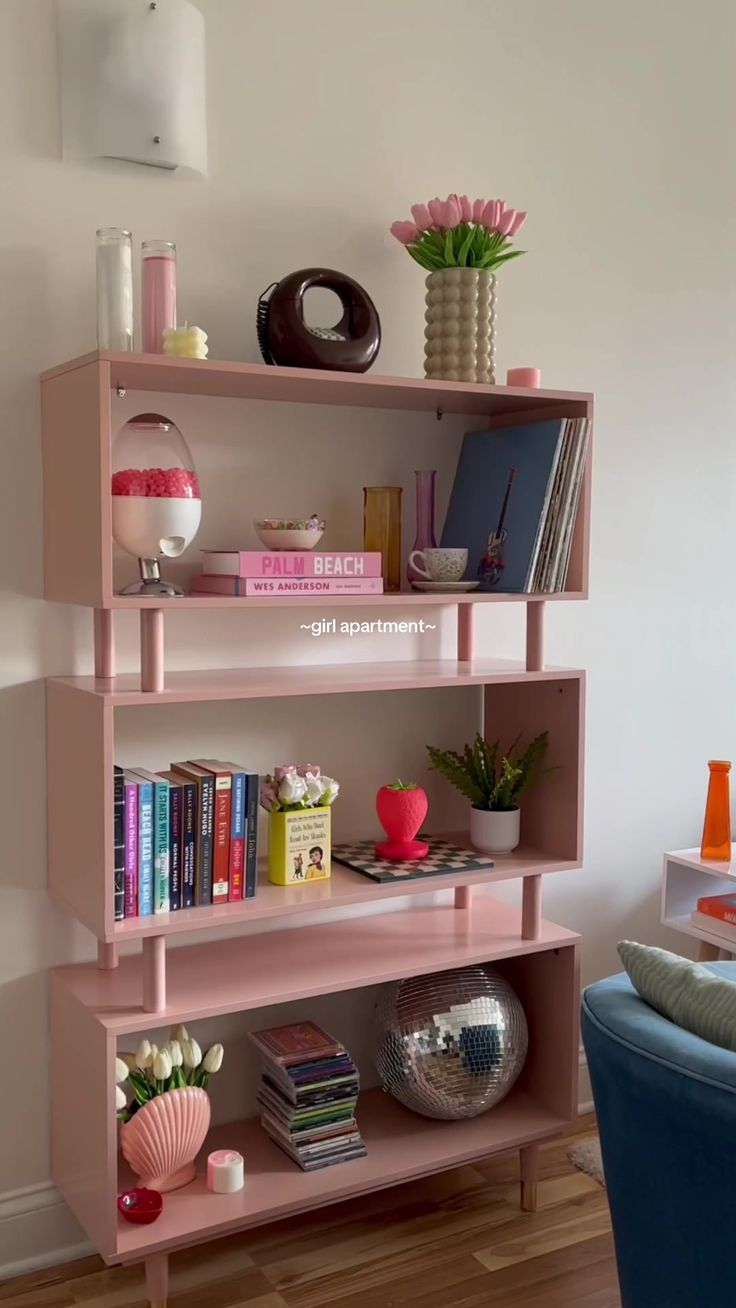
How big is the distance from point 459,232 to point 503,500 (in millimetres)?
477

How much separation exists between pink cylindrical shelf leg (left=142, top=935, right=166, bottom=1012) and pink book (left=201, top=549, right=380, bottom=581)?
Result: 0.58 meters

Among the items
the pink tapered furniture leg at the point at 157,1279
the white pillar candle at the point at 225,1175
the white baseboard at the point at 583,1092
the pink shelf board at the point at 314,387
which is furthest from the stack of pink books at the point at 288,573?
the white baseboard at the point at 583,1092

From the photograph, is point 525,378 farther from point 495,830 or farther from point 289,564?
point 495,830

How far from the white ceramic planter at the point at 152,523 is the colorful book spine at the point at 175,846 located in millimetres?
372

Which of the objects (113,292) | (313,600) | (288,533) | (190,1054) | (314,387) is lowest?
(190,1054)

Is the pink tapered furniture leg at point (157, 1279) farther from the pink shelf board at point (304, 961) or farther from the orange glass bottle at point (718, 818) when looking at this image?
the orange glass bottle at point (718, 818)

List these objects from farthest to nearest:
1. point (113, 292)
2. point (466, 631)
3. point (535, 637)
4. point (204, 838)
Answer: point (466, 631) → point (535, 637) → point (204, 838) → point (113, 292)

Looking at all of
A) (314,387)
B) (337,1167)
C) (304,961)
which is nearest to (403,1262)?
(337,1167)

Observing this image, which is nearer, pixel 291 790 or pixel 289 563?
pixel 289 563

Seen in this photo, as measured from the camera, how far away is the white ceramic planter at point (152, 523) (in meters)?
1.76

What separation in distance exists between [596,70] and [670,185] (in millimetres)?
300

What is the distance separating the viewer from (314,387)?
6.40ft

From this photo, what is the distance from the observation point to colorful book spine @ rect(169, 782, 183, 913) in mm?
1834

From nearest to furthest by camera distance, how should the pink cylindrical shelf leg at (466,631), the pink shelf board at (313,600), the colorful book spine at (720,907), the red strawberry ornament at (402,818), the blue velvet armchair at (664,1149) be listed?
the blue velvet armchair at (664,1149), the pink shelf board at (313,600), the red strawberry ornament at (402,818), the pink cylindrical shelf leg at (466,631), the colorful book spine at (720,907)
